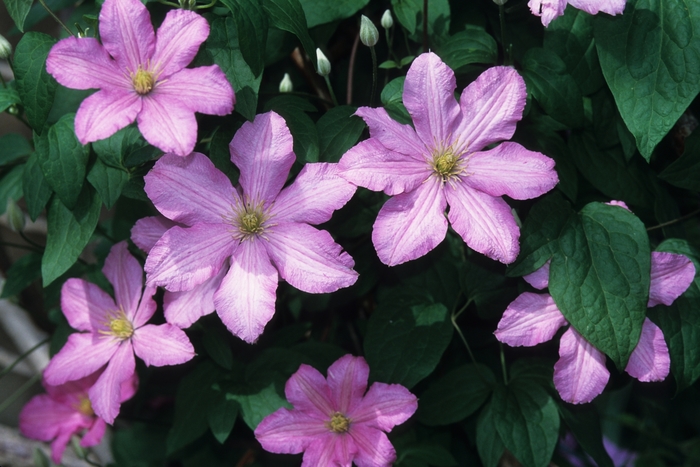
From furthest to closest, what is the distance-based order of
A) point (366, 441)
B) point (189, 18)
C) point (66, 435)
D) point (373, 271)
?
point (66, 435)
point (373, 271)
point (366, 441)
point (189, 18)

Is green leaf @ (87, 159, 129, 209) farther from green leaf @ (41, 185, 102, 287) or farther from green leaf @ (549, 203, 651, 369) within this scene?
green leaf @ (549, 203, 651, 369)

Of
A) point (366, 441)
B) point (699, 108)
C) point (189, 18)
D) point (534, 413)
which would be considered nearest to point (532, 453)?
point (534, 413)

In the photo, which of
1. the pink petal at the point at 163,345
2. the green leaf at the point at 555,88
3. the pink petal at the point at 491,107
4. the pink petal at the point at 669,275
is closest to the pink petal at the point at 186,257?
the pink petal at the point at 163,345

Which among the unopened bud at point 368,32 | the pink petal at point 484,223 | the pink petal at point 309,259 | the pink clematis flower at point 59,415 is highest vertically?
the unopened bud at point 368,32

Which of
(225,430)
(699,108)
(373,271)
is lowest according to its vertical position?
(225,430)

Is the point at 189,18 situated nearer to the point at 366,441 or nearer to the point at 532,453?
the point at 366,441

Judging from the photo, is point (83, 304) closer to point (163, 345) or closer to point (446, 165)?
point (163, 345)

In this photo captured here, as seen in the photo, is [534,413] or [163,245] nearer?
[163,245]

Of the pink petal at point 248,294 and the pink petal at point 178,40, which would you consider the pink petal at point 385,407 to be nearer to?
the pink petal at point 248,294
